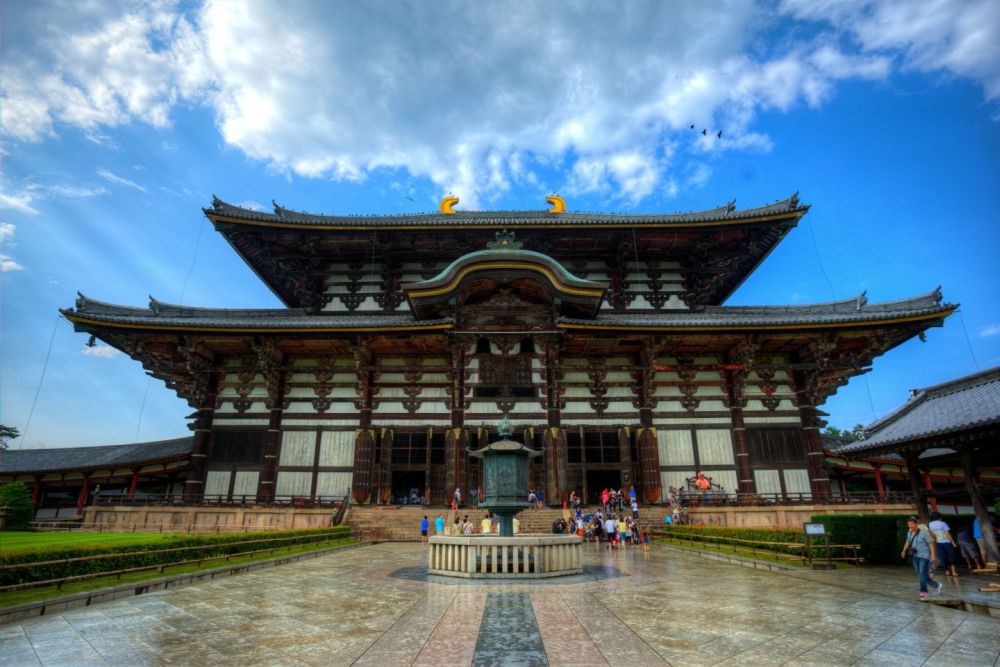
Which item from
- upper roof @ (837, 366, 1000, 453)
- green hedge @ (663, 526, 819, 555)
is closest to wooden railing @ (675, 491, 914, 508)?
green hedge @ (663, 526, 819, 555)

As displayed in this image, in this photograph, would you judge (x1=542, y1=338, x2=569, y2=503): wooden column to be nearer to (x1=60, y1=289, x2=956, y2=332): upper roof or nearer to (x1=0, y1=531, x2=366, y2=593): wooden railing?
(x1=60, y1=289, x2=956, y2=332): upper roof

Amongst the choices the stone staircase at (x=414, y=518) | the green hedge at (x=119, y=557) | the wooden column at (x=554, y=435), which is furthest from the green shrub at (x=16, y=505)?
the wooden column at (x=554, y=435)

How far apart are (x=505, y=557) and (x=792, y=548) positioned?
728cm

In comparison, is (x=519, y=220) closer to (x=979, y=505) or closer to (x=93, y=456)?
(x=979, y=505)

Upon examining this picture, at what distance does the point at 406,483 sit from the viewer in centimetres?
2544

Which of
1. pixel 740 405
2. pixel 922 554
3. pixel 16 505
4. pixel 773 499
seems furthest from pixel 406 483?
pixel 922 554

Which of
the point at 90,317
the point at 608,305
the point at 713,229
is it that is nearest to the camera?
the point at 90,317

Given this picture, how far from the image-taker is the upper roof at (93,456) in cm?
2766

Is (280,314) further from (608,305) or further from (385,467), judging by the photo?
(608,305)

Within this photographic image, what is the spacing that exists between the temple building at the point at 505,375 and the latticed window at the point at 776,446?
0.06 m

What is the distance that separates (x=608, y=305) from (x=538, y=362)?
5.36 meters

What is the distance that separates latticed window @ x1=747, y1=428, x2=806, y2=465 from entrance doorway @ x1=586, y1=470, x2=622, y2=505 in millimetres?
6023

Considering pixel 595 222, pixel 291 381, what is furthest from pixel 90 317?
pixel 595 222

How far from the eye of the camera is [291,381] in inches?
947
